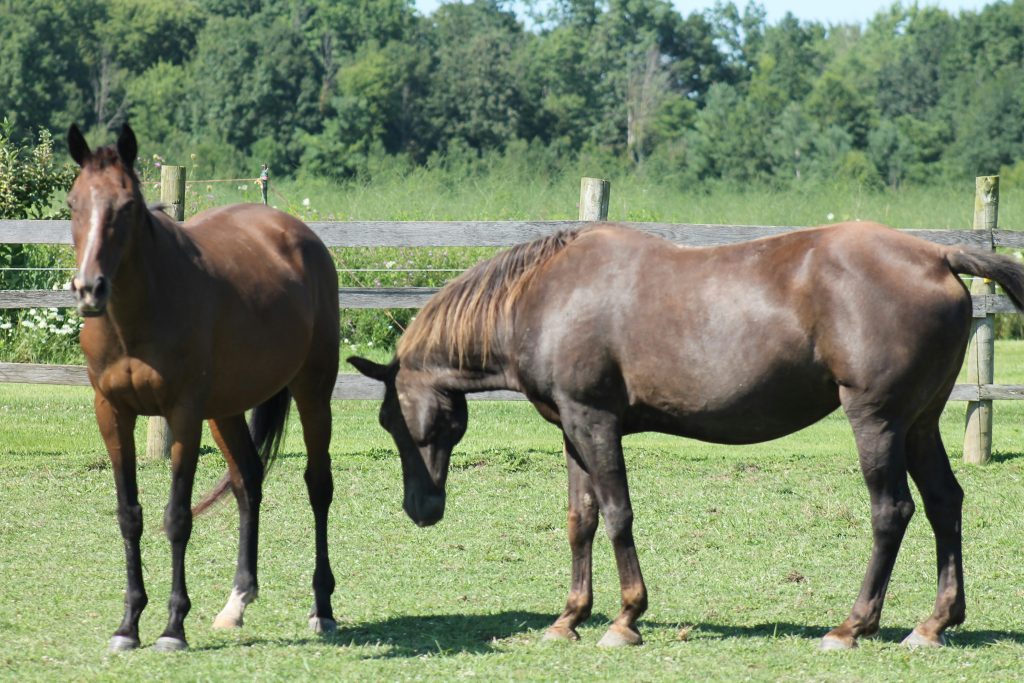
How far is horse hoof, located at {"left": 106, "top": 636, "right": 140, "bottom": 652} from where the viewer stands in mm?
4684

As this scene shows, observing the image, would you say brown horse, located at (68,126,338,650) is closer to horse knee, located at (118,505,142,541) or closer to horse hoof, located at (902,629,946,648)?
horse knee, located at (118,505,142,541)

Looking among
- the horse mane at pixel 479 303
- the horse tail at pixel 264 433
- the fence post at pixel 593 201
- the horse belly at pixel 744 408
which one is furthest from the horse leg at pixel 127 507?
the fence post at pixel 593 201

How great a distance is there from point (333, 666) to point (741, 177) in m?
44.3

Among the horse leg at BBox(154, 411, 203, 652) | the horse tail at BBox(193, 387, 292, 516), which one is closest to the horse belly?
the horse leg at BBox(154, 411, 203, 652)

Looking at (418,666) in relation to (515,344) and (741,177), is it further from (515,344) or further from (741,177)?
(741,177)

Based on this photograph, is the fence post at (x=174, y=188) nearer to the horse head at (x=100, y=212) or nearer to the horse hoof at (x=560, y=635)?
the horse head at (x=100, y=212)

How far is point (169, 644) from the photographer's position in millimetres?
4684

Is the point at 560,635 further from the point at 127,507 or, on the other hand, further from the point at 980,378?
the point at 980,378

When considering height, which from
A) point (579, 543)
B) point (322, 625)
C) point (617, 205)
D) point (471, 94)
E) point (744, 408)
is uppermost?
point (471, 94)

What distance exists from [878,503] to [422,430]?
71.8 inches

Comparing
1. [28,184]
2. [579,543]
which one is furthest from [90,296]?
[28,184]

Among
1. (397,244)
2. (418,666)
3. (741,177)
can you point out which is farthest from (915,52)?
(418,666)

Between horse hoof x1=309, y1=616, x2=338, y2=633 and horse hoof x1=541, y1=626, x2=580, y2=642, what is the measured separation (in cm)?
90

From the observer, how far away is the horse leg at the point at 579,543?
16.4 feet
